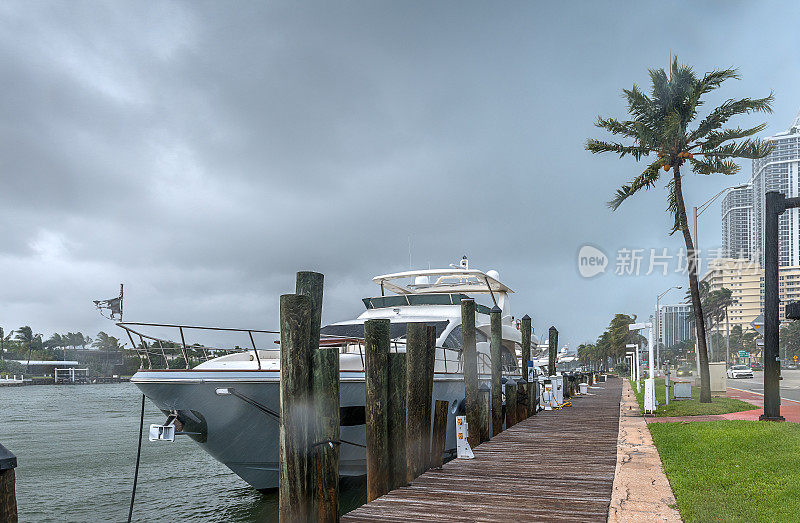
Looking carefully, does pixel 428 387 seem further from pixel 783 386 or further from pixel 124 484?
pixel 783 386

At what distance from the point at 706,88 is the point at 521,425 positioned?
509 inches

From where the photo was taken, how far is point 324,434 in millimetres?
6512

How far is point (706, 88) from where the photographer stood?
67.4 ft

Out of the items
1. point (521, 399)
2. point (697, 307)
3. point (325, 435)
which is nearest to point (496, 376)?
point (521, 399)

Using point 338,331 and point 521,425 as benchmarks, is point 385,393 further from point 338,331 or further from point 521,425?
point 521,425

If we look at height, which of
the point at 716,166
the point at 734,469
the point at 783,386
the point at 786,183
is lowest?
the point at 783,386

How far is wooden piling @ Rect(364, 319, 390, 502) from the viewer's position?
7574 mm

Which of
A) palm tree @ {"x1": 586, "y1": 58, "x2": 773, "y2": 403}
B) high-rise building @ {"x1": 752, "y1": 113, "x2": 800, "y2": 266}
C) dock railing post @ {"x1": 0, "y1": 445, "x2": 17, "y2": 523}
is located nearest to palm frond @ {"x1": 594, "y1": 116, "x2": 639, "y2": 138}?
palm tree @ {"x1": 586, "y1": 58, "x2": 773, "y2": 403}

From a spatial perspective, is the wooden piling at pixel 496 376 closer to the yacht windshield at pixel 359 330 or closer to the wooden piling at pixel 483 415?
the yacht windshield at pixel 359 330

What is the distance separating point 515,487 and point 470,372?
4.30 metres

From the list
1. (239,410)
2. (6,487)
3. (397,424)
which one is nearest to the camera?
(6,487)

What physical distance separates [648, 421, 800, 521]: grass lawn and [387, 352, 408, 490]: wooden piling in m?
3.25

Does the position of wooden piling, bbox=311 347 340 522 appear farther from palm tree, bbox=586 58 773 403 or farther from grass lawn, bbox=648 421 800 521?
palm tree, bbox=586 58 773 403

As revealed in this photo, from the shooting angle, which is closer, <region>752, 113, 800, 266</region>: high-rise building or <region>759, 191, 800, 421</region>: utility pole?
<region>759, 191, 800, 421</region>: utility pole
